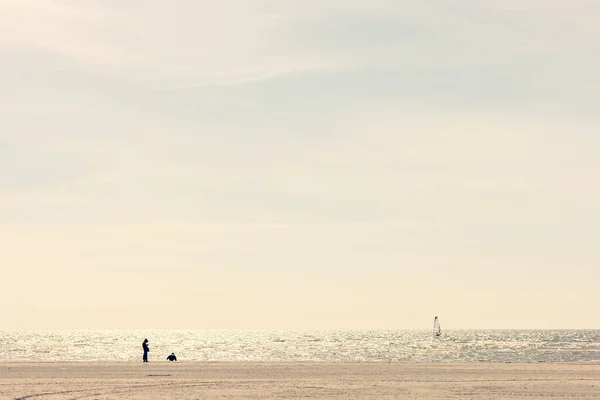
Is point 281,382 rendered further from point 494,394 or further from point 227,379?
point 494,394

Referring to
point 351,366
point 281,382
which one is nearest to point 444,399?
point 281,382

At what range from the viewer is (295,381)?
1646 inches

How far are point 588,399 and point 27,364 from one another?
135 feet

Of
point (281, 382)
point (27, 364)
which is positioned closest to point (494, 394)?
point (281, 382)

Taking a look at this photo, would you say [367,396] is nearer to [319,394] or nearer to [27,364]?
[319,394]

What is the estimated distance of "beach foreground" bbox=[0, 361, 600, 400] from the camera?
35281 mm

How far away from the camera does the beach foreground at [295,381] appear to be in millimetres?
35281

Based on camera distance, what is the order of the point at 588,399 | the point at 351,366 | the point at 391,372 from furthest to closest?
the point at 351,366 → the point at 391,372 → the point at 588,399

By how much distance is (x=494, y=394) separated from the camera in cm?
3531

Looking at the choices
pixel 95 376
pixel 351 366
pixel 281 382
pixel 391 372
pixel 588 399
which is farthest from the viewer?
pixel 351 366

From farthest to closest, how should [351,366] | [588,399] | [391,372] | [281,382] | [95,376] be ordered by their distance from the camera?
[351,366]
[391,372]
[95,376]
[281,382]
[588,399]

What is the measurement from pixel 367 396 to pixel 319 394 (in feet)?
7.92

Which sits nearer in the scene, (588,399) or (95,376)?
(588,399)

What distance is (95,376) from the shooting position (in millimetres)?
44812
